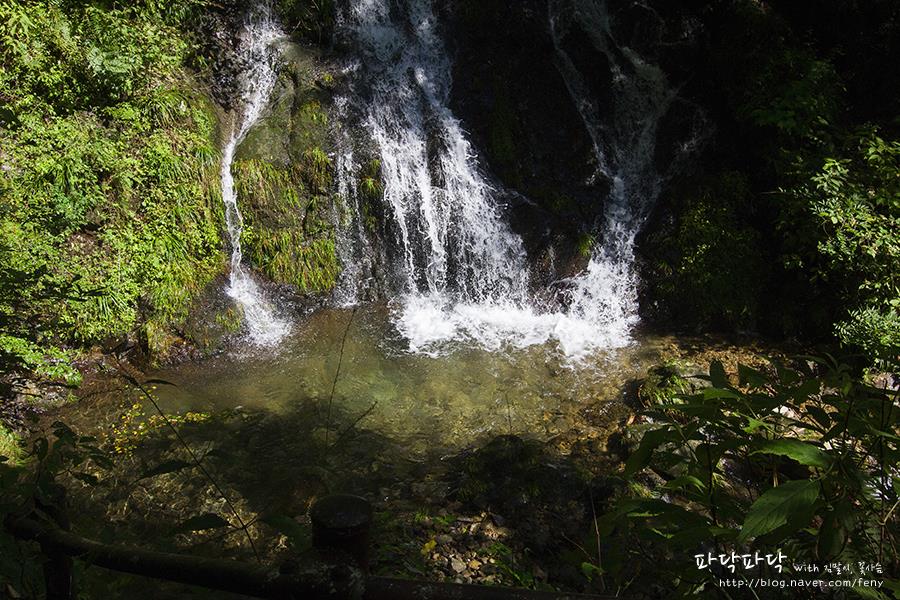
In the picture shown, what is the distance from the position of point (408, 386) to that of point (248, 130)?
5.04 metres

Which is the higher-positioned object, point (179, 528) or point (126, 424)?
point (179, 528)

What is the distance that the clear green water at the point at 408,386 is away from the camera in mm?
5793

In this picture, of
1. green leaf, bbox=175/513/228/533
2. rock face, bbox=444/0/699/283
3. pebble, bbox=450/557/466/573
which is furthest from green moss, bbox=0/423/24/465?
rock face, bbox=444/0/699/283

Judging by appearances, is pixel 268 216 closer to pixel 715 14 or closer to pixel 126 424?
pixel 126 424

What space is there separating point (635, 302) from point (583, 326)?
3.37 ft

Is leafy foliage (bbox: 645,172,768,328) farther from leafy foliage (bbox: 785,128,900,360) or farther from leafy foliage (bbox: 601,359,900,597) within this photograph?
leafy foliage (bbox: 601,359,900,597)

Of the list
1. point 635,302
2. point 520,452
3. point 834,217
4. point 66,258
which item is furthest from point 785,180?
point 66,258

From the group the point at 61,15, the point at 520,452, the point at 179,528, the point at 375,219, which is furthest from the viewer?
the point at 375,219

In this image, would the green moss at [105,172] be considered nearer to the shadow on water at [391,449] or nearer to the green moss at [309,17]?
the shadow on water at [391,449]

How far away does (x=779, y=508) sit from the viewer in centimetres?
98

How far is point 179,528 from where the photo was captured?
140cm

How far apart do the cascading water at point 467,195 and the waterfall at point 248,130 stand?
1.38m

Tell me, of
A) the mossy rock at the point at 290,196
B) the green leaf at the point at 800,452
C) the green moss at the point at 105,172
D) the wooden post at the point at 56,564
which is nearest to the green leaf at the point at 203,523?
the wooden post at the point at 56,564

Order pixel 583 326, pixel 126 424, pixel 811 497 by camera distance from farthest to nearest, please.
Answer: pixel 583 326, pixel 126 424, pixel 811 497
